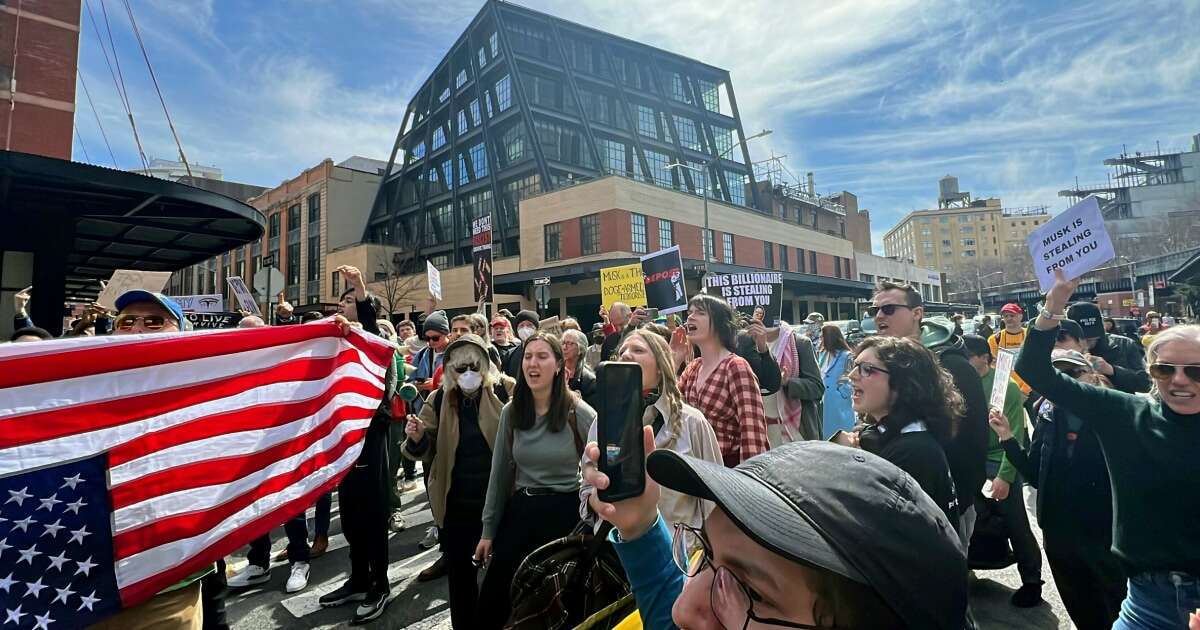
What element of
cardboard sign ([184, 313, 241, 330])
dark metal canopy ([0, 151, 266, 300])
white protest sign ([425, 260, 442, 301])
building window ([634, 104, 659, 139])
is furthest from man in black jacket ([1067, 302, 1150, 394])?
building window ([634, 104, 659, 139])

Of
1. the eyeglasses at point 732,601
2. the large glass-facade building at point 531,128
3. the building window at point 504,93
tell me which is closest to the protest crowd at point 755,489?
the eyeglasses at point 732,601

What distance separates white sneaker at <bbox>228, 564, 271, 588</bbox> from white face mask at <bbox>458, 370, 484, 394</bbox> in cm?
285

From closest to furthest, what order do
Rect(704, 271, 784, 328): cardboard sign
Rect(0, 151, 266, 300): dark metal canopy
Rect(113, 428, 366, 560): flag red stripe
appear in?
Rect(113, 428, 366, 560): flag red stripe
Rect(0, 151, 266, 300): dark metal canopy
Rect(704, 271, 784, 328): cardboard sign

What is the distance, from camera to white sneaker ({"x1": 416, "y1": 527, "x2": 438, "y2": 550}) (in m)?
5.74

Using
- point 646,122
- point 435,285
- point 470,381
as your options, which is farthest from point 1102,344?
point 646,122

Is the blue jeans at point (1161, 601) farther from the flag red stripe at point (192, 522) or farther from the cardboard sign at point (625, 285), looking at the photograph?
the cardboard sign at point (625, 285)

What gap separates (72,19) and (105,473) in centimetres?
2507

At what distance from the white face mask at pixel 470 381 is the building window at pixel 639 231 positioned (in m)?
27.0

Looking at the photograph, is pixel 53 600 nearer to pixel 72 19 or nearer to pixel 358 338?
pixel 358 338

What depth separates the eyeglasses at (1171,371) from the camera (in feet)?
7.36

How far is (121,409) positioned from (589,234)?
2882cm

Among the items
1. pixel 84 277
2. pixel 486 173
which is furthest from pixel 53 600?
pixel 486 173

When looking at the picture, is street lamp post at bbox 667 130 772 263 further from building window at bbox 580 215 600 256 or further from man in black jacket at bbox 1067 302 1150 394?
man in black jacket at bbox 1067 302 1150 394

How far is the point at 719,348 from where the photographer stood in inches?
151
